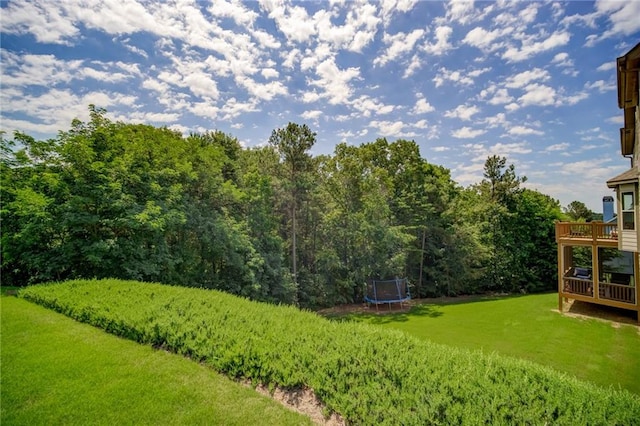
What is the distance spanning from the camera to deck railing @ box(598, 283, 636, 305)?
36.3ft

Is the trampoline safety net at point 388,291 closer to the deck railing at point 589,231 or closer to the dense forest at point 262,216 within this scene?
the dense forest at point 262,216

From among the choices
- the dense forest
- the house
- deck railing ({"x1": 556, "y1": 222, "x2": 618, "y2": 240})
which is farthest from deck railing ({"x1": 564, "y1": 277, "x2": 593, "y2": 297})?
the dense forest

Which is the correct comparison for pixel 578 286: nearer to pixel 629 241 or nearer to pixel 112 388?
pixel 629 241

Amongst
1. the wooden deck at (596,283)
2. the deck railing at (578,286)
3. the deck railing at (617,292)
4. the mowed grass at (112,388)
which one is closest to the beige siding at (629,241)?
the wooden deck at (596,283)

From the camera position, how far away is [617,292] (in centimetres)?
1171

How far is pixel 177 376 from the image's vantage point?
4023 millimetres

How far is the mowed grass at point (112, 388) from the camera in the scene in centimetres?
321

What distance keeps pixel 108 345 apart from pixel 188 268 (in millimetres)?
7350

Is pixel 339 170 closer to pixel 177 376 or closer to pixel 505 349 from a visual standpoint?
pixel 505 349

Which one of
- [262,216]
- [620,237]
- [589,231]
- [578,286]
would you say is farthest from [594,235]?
[262,216]

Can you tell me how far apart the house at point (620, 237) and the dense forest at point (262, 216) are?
13.8ft

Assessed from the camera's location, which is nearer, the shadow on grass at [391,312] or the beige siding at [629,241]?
the beige siding at [629,241]

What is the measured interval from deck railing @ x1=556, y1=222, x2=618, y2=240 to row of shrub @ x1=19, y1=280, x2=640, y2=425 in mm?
11628

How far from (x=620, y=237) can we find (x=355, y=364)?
11.7m
